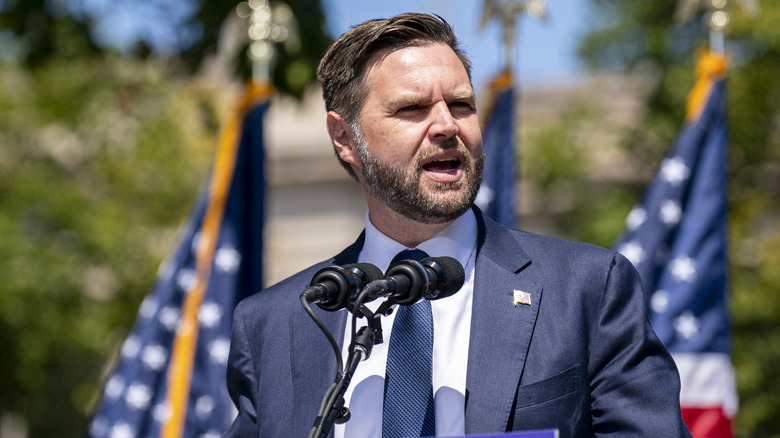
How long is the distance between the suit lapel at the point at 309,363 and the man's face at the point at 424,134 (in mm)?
405

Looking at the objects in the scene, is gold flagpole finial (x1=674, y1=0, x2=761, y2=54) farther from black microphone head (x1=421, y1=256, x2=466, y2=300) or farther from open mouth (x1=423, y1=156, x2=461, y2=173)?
black microphone head (x1=421, y1=256, x2=466, y2=300)

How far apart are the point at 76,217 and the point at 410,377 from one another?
1463 centimetres

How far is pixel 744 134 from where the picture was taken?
48.9 feet

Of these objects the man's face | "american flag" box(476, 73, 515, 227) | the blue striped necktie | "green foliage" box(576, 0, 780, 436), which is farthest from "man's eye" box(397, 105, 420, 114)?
"green foliage" box(576, 0, 780, 436)

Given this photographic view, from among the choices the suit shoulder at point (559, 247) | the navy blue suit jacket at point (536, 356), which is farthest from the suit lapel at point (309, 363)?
the suit shoulder at point (559, 247)

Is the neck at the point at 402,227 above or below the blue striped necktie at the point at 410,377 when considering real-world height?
above

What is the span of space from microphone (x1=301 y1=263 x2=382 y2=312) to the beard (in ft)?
1.44

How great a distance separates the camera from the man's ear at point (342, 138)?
127 inches

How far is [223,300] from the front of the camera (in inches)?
251

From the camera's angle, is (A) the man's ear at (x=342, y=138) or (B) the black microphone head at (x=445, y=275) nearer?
(B) the black microphone head at (x=445, y=275)

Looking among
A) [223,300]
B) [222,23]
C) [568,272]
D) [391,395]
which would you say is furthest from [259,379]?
[222,23]

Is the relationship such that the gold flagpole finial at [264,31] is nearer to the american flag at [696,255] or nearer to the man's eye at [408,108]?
the american flag at [696,255]

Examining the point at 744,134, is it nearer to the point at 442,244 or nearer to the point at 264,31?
the point at 264,31

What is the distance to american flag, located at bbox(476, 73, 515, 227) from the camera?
20.4ft
